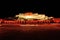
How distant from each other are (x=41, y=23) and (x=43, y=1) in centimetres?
129

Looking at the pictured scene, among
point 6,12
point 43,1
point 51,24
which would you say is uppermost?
point 43,1

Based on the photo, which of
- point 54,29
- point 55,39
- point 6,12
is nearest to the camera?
point 55,39

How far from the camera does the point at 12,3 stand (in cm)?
417

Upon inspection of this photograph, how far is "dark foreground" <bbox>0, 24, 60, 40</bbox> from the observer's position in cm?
246

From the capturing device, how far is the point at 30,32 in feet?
8.66

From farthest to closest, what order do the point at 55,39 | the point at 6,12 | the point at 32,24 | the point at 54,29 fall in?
the point at 6,12
the point at 32,24
the point at 54,29
the point at 55,39

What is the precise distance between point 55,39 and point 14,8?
6.40 feet

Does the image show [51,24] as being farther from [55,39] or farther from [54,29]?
[55,39]

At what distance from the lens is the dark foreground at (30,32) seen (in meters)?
2.46

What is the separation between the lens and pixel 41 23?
302cm

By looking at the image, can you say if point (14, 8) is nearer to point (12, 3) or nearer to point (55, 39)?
point (12, 3)

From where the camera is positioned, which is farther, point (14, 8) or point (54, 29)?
point (14, 8)

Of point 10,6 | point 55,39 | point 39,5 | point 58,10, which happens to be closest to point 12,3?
point 10,6

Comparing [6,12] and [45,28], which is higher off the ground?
[6,12]
